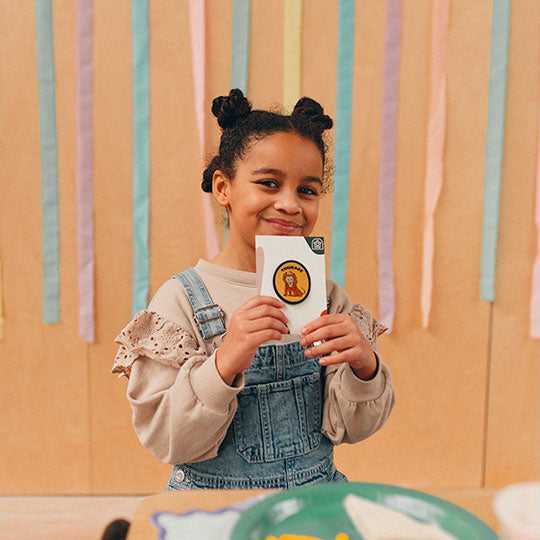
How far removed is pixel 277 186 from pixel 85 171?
26.6 inches

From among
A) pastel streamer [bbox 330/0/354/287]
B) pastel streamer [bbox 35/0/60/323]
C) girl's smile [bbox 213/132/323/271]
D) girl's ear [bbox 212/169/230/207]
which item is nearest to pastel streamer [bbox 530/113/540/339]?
pastel streamer [bbox 330/0/354/287]

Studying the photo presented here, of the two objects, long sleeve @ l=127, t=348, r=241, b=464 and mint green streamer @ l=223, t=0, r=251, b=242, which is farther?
mint green streamer @ l=223, t=0, r=251, b=242

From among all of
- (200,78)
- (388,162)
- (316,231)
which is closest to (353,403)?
(316,231)

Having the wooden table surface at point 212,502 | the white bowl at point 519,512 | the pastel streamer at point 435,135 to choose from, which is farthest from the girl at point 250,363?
the pastel streamer at point 435,135

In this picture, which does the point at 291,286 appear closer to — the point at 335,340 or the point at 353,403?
the point at 335,340

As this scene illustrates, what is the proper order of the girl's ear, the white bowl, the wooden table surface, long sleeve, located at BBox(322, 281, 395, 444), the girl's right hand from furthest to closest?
1. the girl's ear
2. long sleeve, located at BBox(322, 281, 395, 444)
3. the girl's right hand
4. the wooden table surface
5. the white bowl

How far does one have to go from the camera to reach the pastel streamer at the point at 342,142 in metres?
1.24

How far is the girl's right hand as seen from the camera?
62cm

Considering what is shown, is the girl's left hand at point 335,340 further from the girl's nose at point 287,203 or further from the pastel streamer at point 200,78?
the pastel streamer at point 200,78

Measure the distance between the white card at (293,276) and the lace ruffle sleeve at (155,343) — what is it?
6.1 inches

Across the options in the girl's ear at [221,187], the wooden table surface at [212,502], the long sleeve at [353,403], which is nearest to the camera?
the wooden table surface at [212,502]

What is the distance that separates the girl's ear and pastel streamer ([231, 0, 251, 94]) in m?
0.48

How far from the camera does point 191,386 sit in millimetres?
661

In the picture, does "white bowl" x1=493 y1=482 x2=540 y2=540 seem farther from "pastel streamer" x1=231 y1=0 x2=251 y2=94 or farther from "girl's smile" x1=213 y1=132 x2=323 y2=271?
"pastel streamer" x1=231 y1=0 x2=251 y2=94
